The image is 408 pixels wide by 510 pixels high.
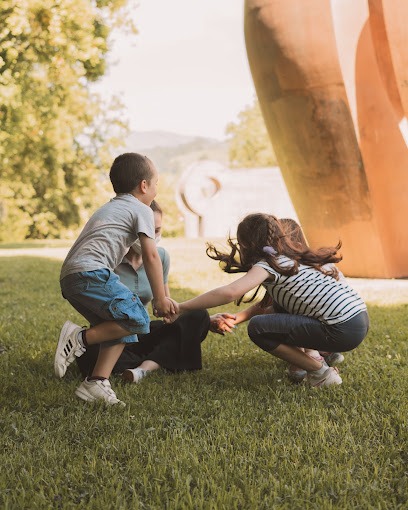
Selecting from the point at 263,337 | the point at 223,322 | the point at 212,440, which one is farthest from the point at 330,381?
the point at 212,440

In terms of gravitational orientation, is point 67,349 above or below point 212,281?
above

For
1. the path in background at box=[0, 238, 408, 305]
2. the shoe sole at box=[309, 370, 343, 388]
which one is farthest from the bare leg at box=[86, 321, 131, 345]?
the path in background at box=[0, 238, 408, 305]

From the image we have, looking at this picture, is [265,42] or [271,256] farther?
[265,42]

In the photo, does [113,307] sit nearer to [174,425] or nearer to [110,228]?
[110,228]

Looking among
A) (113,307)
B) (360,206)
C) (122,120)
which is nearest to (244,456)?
(113,307)

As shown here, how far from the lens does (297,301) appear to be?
173 inches

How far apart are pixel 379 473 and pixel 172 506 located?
36.7 inches

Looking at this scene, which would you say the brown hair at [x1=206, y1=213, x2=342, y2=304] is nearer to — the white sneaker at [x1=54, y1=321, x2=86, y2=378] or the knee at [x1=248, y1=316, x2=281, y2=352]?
the knee at [x1=248, y1=316, x2=281, y2=352]

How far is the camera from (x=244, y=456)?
10.4 ft

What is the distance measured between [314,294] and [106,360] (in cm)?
137

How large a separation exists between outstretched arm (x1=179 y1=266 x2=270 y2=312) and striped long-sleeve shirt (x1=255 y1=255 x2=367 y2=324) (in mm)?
75

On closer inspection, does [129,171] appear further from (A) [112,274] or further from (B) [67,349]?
(B) [67,349]

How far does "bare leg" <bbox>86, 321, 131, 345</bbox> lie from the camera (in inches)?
168

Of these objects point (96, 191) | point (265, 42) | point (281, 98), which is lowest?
point (96, 191)
